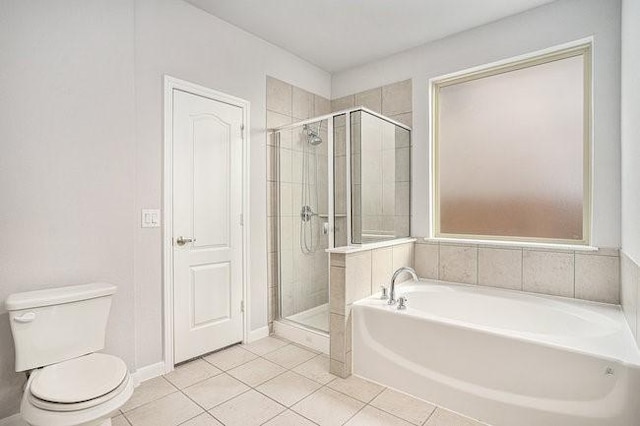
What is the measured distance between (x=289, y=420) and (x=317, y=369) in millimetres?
603

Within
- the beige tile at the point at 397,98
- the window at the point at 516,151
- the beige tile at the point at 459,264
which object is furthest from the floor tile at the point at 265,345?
the beige tile at the point at 397,98

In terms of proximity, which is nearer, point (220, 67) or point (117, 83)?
point (117, 83)

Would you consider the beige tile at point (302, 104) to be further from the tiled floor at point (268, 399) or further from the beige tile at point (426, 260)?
the tiled floor at point (268, 399)

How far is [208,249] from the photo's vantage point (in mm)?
2629

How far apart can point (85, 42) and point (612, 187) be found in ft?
11.6

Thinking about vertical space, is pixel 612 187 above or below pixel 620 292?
above

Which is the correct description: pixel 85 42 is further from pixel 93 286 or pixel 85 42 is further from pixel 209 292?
pixel 209 292

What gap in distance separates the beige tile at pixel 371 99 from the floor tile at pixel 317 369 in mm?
2445

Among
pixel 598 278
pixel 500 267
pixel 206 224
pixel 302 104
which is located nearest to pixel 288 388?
pixel 206 224

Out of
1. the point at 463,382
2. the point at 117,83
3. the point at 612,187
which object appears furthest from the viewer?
the point at 612,187

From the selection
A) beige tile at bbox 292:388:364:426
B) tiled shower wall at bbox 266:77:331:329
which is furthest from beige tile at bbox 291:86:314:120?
beige tile at bbox 292:388:364:426

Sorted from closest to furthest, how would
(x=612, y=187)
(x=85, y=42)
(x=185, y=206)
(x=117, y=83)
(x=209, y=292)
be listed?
(x=85, y=42) → (x=117, y=83) → (x=612, y=187) → (x=185, y=206) → (x=209, y=292)

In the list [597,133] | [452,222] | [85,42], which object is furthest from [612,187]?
[85,42]

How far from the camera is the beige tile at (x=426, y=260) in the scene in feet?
9.87
